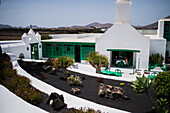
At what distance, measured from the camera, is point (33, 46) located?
2431cm

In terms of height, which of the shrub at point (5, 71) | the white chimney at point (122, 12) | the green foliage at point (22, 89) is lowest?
the green foliage at point (22, 89)

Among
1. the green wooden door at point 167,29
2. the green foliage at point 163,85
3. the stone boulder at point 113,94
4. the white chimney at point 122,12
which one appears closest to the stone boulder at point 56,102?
the stone boulder at point 113,94

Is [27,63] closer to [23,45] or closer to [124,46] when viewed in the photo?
[23,45]

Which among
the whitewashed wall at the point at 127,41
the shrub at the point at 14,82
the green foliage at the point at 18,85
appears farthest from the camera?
the whitewashed wall at the point at 127,41

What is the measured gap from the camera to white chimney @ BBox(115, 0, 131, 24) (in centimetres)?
2184

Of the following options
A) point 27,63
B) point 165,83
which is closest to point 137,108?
point 165,83

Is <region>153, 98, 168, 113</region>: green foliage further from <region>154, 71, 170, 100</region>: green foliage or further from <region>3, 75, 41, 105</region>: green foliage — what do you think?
<region>3, 75, 41, 105</region>: green foliage

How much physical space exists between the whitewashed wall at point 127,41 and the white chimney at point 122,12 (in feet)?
5.55

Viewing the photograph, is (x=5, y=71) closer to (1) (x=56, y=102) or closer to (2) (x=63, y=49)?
(1) (x=56, y=102)

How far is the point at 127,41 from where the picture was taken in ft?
68.1

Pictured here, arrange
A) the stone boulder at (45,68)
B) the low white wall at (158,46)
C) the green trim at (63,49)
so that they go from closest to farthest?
the stone boulder at (45,68) < the low white wall at (158,46) < the green trim at (63,49)

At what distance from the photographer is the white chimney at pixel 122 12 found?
860 inches

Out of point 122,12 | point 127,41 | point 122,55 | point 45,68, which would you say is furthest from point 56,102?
point 122,12

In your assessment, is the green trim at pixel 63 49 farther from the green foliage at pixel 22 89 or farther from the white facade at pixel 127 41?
the green foliage at pixel 22 89
